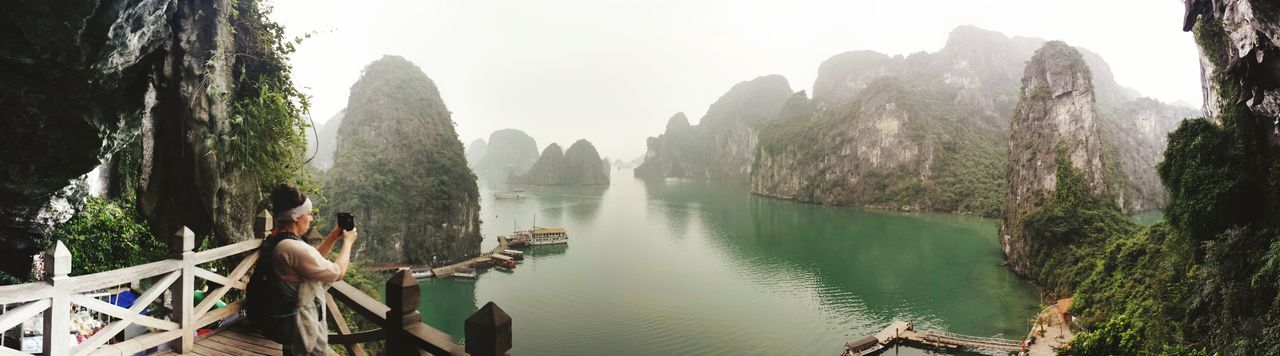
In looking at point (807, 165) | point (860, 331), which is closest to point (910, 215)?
point (807, 165)

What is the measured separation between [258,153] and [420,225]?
35479 mm

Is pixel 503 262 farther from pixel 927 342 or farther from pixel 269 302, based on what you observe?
pixel 269 302

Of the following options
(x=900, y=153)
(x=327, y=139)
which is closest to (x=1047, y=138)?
(x=900, y=153)

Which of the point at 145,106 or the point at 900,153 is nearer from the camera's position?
the point at 145,106

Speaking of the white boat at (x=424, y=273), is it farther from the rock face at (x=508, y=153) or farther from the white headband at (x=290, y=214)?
the rock face at (x=508, y=153)

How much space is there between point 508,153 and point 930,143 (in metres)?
138

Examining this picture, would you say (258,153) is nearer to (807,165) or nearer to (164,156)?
(164,156)

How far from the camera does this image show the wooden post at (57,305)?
2.78 metres

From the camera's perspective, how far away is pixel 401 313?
2656 millimetres

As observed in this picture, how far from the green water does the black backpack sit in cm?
1930

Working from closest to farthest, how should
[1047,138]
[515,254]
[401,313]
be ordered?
[401,313], [1047,138], [515,254]

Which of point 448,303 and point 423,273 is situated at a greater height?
point 423,273

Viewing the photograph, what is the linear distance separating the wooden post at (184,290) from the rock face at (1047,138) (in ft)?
128

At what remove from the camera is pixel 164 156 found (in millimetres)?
6152
